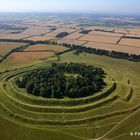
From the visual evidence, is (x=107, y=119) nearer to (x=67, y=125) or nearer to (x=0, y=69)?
(x=67, y=125)

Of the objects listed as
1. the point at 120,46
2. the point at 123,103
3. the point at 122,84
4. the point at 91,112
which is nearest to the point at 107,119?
the point at 91,112

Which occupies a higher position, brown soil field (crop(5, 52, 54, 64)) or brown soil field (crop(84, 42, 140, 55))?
brown soil field (crop(84, 42, 140, 55))

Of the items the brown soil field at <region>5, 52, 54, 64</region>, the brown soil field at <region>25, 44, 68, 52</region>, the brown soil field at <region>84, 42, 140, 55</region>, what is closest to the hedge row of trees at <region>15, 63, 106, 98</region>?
the brown soil field at <region>5, 52, 54, 64</region>

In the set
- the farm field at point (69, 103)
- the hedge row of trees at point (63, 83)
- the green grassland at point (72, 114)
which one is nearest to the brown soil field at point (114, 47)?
the farm field at point (69, 103)

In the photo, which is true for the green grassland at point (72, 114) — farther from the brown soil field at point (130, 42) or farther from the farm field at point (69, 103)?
the brown soil field at point (130, 42)

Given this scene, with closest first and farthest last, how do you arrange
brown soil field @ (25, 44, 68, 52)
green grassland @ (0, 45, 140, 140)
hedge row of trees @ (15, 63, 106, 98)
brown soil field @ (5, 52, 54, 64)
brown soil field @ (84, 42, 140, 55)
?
green grassland @ (0, 45, 140, 140) < hedge row of trees @ (15, 63, 106, 98) < brown soil field @ (5, 52, 54, 64) < brown soil field @ (84, 42, 140, 55) < brown soil field @ (25, 44, 68, 52)

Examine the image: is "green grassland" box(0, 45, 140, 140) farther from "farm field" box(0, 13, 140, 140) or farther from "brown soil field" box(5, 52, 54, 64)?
"brown soil field" box(5, 52, 54, 64)
